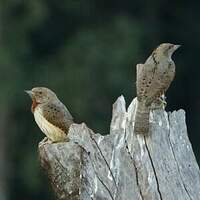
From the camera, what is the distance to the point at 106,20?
29.0 meters

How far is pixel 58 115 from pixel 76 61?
1741 centimetres

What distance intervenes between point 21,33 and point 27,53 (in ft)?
2.15

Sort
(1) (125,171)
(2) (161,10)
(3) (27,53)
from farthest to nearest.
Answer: (2) (161,10)
(3) (27,53)
(1) (125,171)

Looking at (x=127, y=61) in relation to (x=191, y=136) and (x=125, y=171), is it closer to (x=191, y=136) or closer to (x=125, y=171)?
(x=191, y=136)

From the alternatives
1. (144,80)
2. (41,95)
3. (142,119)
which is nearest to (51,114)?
(41,95)

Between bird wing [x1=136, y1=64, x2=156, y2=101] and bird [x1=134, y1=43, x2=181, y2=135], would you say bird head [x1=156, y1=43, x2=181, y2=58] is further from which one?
bird wing [x1=136, y1=64, x2=156, y2=101]

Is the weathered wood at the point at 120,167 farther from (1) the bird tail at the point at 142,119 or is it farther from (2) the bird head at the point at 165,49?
(2) the bird head at the point at 165,49

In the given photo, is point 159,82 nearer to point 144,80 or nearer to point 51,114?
point 144,80

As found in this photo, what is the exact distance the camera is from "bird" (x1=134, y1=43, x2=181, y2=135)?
964cm

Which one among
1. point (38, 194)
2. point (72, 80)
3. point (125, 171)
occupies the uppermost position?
→ point (72, 80)

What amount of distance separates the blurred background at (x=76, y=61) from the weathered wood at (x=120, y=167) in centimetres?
1605

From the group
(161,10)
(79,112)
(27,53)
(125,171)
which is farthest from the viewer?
(161,10)

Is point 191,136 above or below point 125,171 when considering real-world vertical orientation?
above

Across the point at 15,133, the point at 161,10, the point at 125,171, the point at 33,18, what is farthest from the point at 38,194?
the point at 125,171
